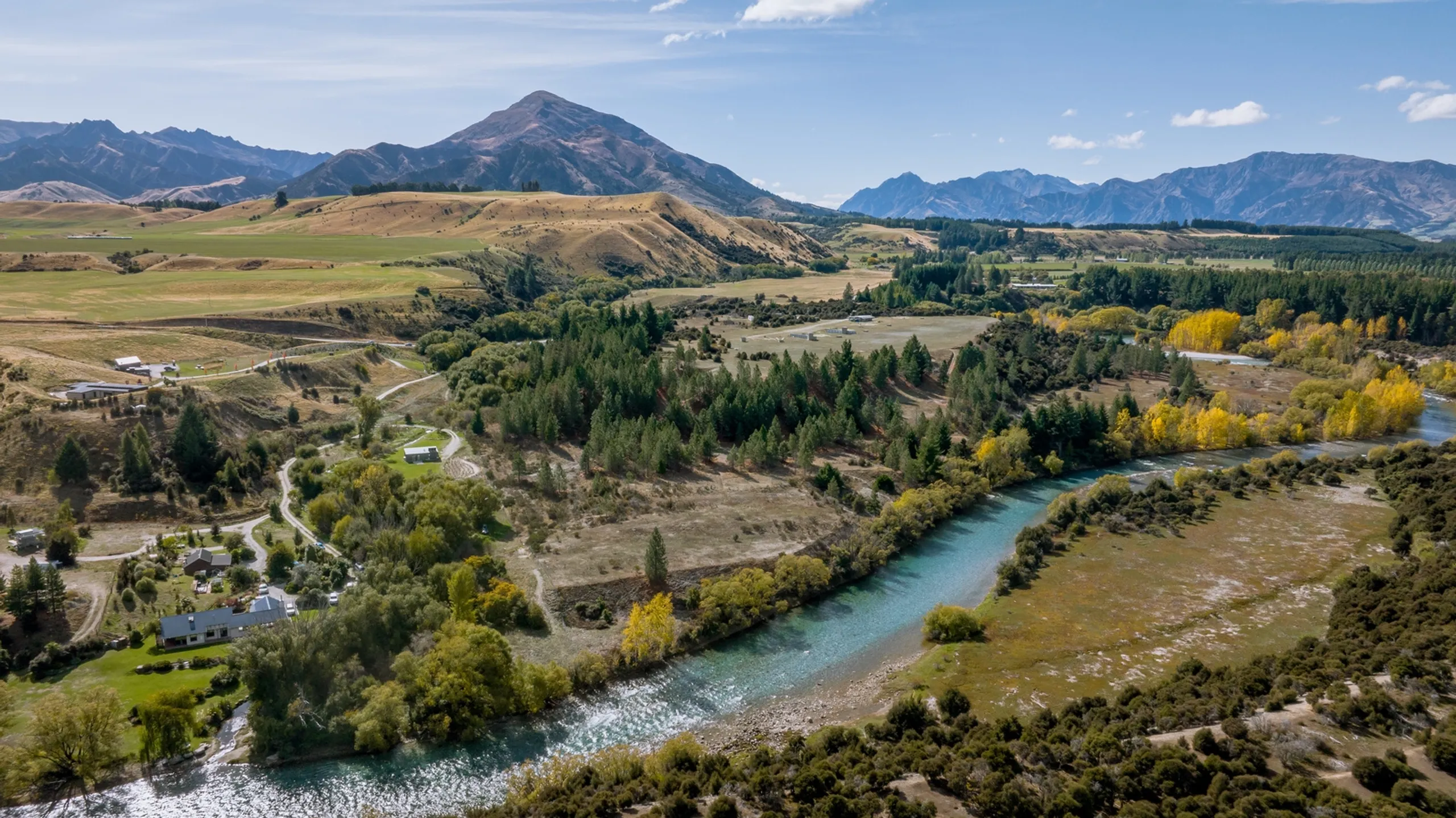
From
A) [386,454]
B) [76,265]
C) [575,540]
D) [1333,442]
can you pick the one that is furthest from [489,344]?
[1333,442]

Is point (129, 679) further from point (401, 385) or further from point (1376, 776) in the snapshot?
point (401, 385)

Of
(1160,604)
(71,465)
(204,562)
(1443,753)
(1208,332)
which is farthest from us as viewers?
(1208,332)

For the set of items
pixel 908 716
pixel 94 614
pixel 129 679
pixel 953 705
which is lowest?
pixel 953 705

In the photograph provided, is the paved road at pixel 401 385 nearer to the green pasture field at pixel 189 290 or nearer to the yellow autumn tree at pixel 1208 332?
the green pasture field at pixel 189 290

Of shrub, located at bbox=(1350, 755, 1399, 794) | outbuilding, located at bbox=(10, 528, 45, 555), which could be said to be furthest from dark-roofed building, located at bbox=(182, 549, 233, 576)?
shrub, located at bbox=(1350, 755, 1399, 794)

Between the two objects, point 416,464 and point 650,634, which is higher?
point 416,464

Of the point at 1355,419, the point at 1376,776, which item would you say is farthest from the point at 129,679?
the point at 1355,419

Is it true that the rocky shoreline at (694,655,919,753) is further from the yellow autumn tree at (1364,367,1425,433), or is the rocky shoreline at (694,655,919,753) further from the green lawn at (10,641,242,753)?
the yellow autumn tree at (1364,367,1425,433)
